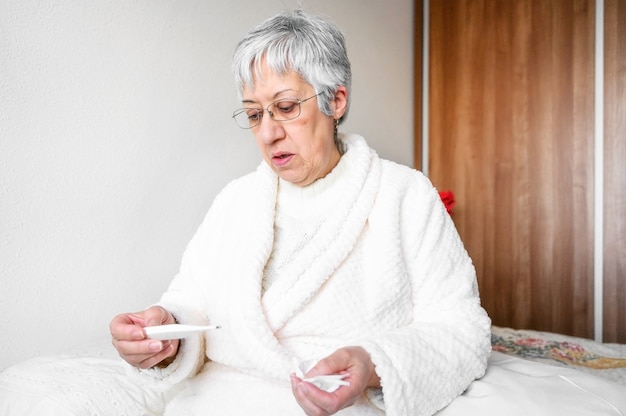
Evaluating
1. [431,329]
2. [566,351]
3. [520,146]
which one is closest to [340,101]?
[431,329]

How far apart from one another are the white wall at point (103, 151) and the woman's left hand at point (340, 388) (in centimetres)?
82

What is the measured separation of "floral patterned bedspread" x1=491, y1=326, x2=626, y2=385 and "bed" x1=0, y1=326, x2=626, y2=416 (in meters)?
0.48

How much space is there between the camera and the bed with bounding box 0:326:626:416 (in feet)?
2.73

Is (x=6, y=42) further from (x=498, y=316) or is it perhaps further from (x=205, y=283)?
(x=498, y=316)

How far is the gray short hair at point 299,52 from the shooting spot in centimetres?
104

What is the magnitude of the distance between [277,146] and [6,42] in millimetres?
664

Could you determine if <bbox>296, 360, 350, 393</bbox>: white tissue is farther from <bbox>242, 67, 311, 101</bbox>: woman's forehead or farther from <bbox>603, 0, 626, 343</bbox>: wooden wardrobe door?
<bbox>603, 0, 626, 343</bbox>: wooden wardrobe door

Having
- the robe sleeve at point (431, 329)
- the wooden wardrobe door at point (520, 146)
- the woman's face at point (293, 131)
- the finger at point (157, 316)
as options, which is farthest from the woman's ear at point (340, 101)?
the wooden wardrobe door at point (520, 146)

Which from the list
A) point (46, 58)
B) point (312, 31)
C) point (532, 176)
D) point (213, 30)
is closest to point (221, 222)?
point (312, 31)

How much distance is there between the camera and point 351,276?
1.04 m

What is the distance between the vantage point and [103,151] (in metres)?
1.34

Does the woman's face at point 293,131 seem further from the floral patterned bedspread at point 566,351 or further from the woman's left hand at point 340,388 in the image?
the floral patterned bedspread at point 566,351

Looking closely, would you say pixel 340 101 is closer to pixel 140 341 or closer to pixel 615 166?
pixel 140 341

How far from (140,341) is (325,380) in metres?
0.34
